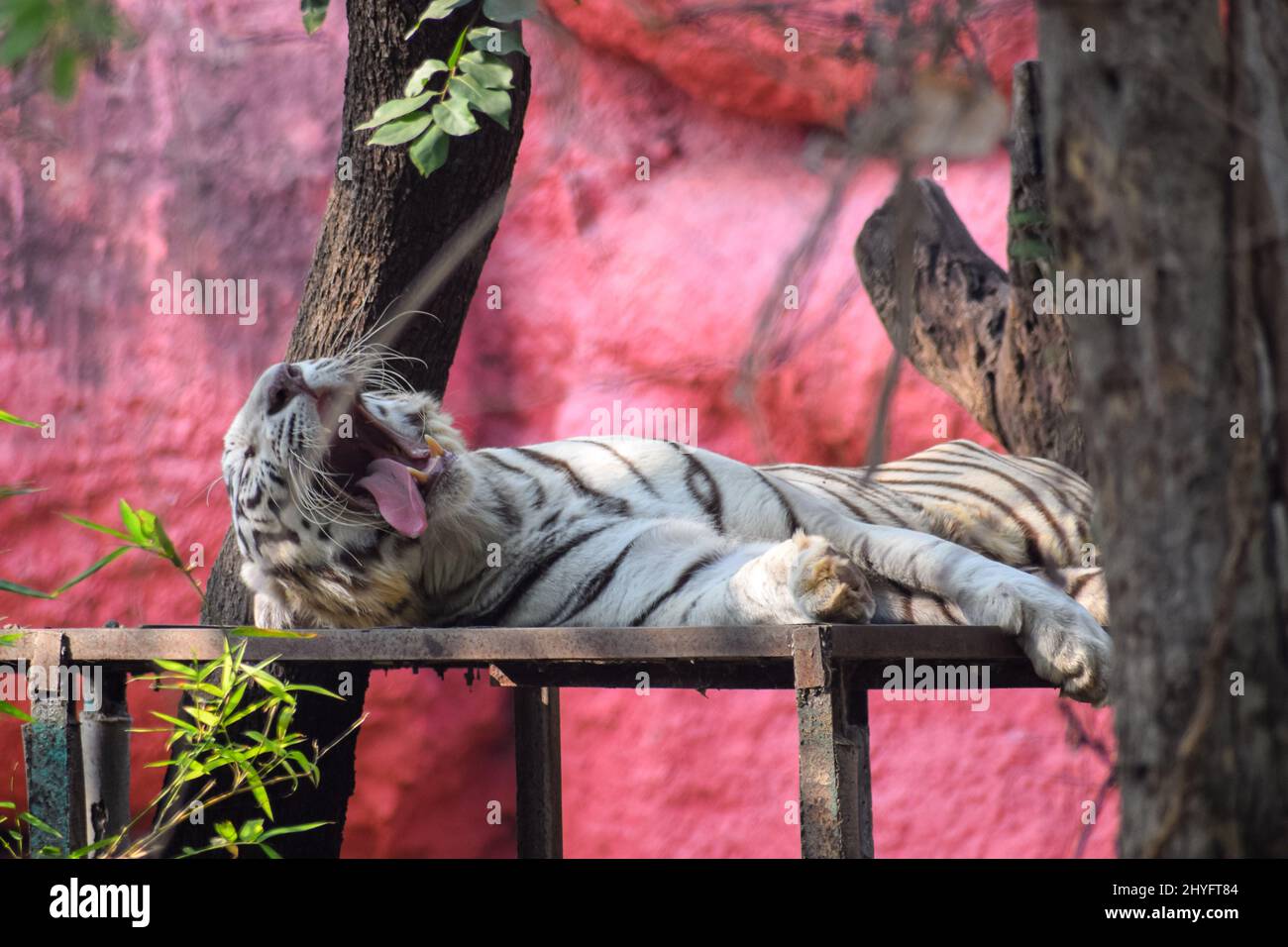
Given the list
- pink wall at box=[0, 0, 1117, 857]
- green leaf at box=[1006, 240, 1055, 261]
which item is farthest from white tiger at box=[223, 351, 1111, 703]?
pink wall at box=[0, 0, 1117, 857]

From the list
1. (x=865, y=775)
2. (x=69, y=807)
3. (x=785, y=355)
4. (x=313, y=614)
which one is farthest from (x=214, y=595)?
(x=785, y=355)

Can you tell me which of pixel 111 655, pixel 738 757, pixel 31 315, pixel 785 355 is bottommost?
pixel 738 757

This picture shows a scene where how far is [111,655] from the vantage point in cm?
242

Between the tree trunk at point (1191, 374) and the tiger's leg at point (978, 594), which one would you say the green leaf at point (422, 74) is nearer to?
the tiger's leg at point (978, 594)

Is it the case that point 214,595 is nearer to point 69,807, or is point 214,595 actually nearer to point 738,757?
point 69,807

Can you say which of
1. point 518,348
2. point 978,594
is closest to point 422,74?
point 978,594

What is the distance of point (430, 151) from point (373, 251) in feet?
3.88

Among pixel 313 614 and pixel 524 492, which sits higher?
pixel 524 492

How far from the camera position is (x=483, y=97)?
85.2 inches

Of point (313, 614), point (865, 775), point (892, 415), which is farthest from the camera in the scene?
point (892, 415)

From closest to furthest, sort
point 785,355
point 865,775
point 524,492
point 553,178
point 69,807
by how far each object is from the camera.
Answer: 1. point 785,355
2. point 865,775
3. point 69,807
4. point 524,492
5. point 553,178

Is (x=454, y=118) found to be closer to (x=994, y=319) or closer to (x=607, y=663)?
(x=607, y=663)

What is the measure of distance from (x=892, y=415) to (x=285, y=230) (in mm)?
2487

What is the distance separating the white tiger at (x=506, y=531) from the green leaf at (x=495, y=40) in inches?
26.0
